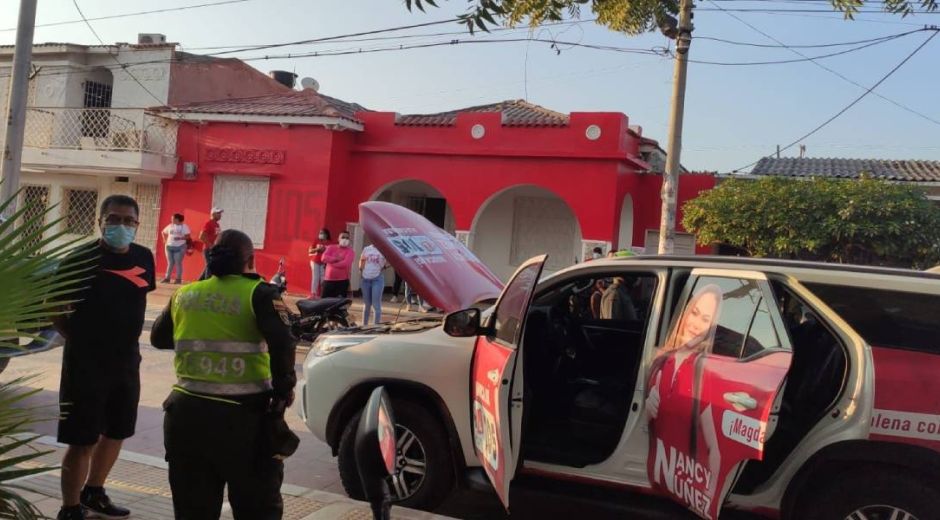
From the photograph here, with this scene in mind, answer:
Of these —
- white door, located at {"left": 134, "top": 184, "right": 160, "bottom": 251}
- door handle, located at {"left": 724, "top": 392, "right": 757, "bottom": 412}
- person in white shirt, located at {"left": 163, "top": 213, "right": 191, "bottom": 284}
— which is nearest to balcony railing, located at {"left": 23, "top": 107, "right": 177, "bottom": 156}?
white door, located at {"left": 134, "top": 184, "right": 160, "bottom": 251}

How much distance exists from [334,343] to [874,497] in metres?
3.13

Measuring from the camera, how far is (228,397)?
3012mm

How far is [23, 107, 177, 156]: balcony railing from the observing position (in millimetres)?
18047

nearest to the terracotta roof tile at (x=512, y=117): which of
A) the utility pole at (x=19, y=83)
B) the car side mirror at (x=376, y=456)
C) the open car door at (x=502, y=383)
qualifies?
the utility pole at (x=19, y=83)

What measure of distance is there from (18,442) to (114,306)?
2.13 m

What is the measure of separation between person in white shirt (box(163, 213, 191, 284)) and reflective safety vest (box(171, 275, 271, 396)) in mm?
14040

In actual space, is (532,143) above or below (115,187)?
above

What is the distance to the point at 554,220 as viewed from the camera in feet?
56.5

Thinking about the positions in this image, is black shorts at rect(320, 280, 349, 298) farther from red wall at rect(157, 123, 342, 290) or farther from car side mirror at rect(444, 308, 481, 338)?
car side mirror at rect(444, 308, 481, 338)

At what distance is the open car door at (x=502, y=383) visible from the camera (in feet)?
11.6

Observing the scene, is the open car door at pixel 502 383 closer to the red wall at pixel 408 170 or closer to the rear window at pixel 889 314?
the rear window at pixel 889 314

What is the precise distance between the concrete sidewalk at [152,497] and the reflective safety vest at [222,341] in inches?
40.9

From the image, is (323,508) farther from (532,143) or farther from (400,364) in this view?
(532,143)

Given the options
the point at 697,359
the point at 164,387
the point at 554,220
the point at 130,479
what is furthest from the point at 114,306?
the point at 554,220
